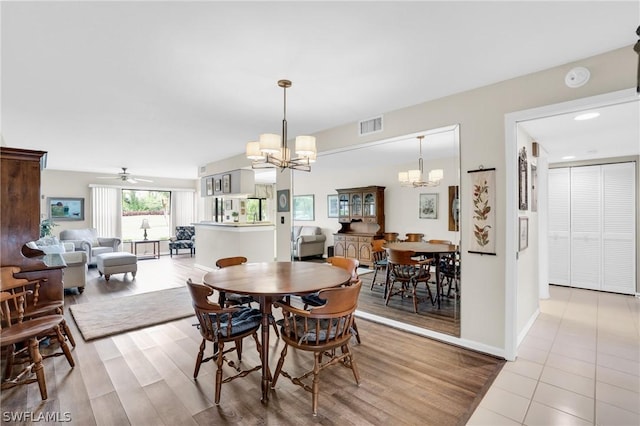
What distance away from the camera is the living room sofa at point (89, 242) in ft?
22.4

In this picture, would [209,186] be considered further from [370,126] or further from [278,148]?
[278,148]

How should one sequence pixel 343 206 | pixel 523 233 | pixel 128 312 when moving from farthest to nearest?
pixel 343 206 < pixel 128 312 < pixel 523 233

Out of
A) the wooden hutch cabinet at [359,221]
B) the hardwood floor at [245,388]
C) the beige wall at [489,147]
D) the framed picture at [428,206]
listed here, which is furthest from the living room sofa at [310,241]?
the beige wall at [489,147]

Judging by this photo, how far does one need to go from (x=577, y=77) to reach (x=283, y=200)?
3667mm

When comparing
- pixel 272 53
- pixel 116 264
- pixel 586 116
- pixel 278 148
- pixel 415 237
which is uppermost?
pixel 272 53

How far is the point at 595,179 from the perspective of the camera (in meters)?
4.87

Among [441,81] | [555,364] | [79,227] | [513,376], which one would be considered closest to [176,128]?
[441,81]

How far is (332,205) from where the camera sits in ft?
23.0

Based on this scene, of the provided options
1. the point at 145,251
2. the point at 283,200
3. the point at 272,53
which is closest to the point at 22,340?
the point at 272,53

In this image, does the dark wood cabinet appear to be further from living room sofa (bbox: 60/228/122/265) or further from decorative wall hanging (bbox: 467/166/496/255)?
living room sofa (bbox: 60/228/122/265)

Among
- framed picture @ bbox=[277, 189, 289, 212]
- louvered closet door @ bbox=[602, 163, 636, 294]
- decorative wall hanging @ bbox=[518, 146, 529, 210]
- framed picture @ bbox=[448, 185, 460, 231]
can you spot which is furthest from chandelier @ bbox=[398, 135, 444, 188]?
louvered closet door @ bbox=[602, 163, 636, 294]

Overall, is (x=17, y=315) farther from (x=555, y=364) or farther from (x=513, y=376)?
(x=555, y=364)

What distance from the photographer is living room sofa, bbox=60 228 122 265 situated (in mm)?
6840

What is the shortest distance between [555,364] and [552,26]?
2.68 metres
